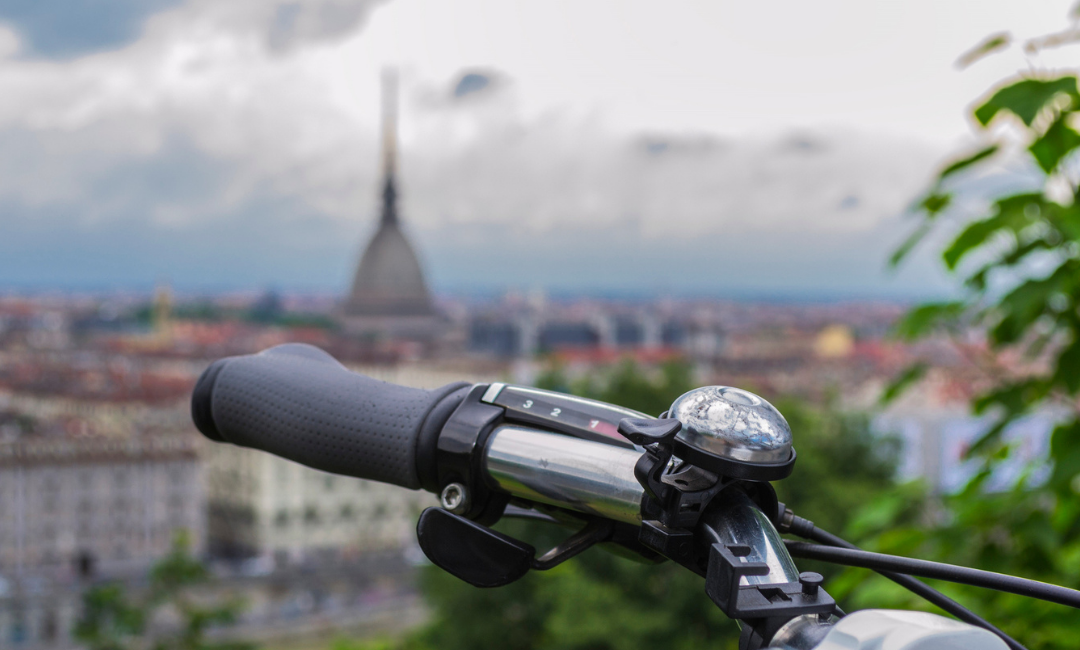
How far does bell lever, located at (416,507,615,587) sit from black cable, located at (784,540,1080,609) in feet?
0.39

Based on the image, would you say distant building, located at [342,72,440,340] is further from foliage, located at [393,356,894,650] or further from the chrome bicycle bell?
the chrome bicycle bell

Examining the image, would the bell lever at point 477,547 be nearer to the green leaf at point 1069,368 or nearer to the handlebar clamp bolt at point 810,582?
the handlebar clamp bolt at point 810,582

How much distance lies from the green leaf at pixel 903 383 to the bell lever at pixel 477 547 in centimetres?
71

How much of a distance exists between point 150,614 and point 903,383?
64.3 ft

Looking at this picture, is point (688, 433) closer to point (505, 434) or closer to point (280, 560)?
point (505, 434)

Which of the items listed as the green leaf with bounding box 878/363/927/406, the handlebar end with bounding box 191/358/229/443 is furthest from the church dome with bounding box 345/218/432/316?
the handlebar end with bounding box 191/358/229/443

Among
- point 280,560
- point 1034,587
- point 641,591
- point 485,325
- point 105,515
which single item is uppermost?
point 1034,587

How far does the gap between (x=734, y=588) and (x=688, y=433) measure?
0.07m

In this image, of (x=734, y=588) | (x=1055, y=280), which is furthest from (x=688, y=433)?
(x=1055, y=280)

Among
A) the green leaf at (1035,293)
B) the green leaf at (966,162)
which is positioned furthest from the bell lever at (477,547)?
the green leaf at (966,162)

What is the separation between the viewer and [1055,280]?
2.96ft

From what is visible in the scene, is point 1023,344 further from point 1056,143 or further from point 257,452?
point 257,452

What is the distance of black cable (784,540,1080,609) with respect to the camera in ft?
1.41

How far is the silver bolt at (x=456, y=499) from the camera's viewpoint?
549 mm
